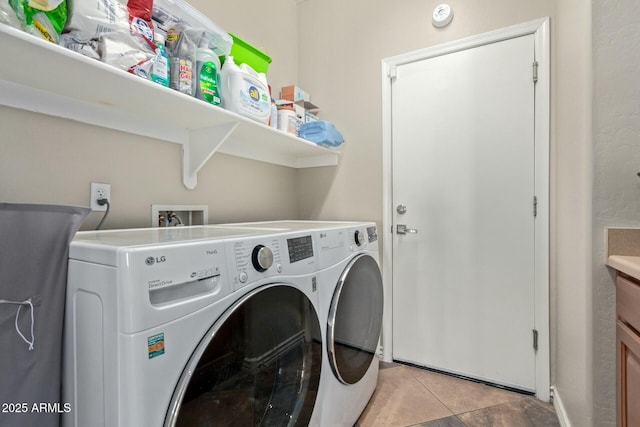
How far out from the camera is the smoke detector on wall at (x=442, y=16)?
1.88 meters

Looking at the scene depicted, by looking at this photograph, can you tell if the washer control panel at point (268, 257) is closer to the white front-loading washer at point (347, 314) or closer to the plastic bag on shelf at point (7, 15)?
the white front-loading washer at point (347, 314)

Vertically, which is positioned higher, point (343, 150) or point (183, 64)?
point (183, 64)

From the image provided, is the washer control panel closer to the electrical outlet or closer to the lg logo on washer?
the lg logo on washer

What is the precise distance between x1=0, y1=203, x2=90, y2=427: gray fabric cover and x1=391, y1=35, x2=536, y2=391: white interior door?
1.75 meters

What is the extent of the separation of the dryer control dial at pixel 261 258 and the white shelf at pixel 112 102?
2.19 feet

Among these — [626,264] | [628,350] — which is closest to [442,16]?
[626,264]

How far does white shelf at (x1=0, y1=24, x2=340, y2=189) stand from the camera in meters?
0.84

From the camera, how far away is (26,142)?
3.41 ft

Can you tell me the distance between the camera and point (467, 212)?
1852 millimetres

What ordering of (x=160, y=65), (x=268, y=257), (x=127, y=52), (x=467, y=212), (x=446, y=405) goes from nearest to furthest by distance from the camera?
(x=268, y=257), (x=127, y=52), (x=160, y=65), (x=446, y=405), (x=467, y=212)

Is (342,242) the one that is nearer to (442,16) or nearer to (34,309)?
(34,309)

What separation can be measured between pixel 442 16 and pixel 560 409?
88.2 inches

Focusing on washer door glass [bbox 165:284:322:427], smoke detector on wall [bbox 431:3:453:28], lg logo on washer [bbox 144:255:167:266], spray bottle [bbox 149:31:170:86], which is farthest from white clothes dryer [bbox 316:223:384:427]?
smoke detector on wall [bbox 431:3:453:28]

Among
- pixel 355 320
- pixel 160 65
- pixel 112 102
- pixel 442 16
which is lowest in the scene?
pixel 355 320
